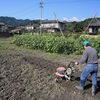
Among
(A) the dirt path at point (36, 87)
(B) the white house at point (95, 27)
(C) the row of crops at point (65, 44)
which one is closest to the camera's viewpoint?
(A) the dirt path at point (36, 87)

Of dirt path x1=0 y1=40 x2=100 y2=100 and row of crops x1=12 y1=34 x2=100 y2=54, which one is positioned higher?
row of crops x1=12 y1=34 x2=100 y2=54

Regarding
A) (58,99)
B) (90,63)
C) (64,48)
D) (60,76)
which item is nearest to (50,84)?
(60,76)

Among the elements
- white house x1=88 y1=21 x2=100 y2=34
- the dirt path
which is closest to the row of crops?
the dirt path

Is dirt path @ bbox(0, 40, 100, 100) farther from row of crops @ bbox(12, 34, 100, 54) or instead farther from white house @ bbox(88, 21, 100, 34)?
white house @ bbox(88, 21, 100, 34)

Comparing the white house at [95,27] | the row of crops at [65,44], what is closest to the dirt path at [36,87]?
the row of crops at [65,44]

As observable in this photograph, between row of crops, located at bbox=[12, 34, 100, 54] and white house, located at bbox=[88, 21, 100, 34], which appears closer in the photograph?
row of crops, located at bbox=[12, 34, 100, 54]

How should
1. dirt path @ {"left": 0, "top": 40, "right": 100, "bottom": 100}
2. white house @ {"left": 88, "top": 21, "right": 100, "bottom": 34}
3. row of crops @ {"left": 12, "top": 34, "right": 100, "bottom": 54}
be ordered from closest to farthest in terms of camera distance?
dirt path @ {"left": 0, "top": 40, "right": 100, "bottom": 100} < row of crops @ {"left": 12, "top": 34, "right": 100, "bottom": 54} < white house @ {"left": 88, "top": 21, "right": 100, "bottom": 34}

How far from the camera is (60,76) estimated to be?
6465 mm

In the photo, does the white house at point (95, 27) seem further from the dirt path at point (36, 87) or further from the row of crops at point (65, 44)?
the dirt path at point (36, 87)

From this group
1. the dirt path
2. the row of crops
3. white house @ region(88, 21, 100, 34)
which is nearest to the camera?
the dirt path

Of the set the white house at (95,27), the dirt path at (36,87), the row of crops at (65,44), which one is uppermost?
the white house at (95,27)

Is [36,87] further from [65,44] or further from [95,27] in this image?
[95,27]

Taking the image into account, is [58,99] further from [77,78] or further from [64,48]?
[64,48]

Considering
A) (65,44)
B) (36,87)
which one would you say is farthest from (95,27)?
(36,87)
